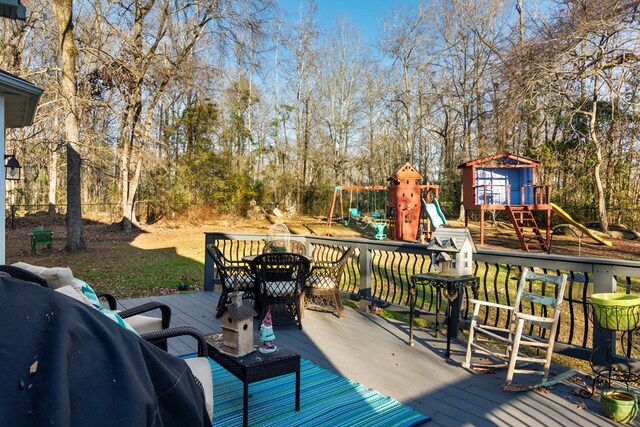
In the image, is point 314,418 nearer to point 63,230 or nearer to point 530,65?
point 530,65

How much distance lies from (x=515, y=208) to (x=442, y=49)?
38.5ft

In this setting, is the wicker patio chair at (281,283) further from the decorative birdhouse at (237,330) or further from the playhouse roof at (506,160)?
the playhouse roof at (506,160)

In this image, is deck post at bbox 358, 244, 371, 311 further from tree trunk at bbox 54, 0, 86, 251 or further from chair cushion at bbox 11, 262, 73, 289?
tree trunk at bbox 54, 0, 86, 251

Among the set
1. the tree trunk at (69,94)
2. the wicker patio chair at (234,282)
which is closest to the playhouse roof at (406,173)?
the tree trunk at (69,94)

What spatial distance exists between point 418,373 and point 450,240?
3.95 feet

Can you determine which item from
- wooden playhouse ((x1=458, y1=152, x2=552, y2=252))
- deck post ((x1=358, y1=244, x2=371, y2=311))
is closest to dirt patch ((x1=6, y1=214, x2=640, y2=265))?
wooden playhouse ((x1=458, y1=152, x2=552, y2=252))

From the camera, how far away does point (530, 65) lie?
9430 mm

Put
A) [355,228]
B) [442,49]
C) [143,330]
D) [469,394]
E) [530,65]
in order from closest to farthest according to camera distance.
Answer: [143,330] < [469,394] < [530,65] < [355,228] < [442,49]

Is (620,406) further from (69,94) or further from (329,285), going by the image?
(69,94)

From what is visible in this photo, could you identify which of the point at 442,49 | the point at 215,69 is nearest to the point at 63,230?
the point at 215,69

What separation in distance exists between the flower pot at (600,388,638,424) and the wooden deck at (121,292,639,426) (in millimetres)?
51

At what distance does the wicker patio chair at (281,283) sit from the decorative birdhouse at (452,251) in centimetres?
129

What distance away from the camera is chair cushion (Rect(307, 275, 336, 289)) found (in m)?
4.65

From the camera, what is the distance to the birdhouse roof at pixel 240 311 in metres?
2.38
